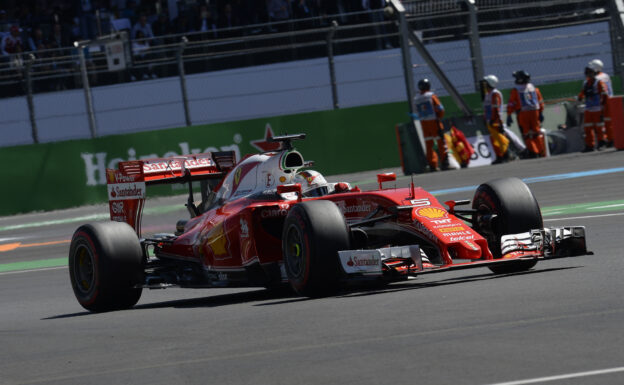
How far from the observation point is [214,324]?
27.4 ft

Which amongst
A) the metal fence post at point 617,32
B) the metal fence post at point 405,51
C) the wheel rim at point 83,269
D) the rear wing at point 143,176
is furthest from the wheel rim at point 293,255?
the metal fence post at point 617,32

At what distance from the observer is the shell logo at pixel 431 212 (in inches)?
358

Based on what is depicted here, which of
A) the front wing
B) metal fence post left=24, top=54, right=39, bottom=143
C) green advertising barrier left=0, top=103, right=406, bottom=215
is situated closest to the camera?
the front wing

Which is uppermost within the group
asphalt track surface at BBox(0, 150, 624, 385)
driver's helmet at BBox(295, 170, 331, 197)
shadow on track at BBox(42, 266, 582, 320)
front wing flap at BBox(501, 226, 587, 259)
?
driver's helmet at BBox(295, 170, 331, 197)

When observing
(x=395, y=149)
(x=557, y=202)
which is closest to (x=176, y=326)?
(x=557, y=202)

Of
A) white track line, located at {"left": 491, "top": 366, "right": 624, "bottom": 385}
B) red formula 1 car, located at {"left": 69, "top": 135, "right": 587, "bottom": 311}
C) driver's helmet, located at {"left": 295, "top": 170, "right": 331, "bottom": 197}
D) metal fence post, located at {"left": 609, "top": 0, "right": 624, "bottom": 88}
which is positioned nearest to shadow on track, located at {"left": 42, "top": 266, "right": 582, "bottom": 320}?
red formula 1 car, located at {"left": 69, "top": 135, "right": 587, "bottom": 311}

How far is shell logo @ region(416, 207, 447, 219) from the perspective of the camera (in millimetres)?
9086

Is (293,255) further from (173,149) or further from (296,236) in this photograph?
(173,149)

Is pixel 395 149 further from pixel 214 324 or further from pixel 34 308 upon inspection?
pixel 214 324

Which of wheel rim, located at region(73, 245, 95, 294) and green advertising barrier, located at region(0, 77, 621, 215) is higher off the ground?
green advertising barrier, located at region(0, 77, 621, 215)

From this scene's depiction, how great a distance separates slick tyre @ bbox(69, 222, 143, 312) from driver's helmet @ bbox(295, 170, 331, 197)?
60.0 inches

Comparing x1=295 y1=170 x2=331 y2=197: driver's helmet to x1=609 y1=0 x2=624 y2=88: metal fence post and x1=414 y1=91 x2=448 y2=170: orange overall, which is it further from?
x1=609 y1=0 x2=624 y2=88: metal fence post

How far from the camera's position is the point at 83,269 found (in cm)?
1057

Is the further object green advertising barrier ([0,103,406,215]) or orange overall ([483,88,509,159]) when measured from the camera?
green advertising barrier ([0,103,406,215])
